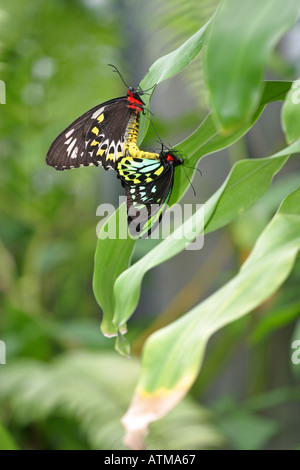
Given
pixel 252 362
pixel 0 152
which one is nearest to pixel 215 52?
pixel 252 362

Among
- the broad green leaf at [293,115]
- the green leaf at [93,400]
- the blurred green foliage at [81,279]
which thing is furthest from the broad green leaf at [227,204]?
the green leaf at [93,400]

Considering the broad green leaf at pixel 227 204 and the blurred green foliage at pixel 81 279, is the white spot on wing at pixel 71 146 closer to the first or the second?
the broad green leaf at pixel 227 204

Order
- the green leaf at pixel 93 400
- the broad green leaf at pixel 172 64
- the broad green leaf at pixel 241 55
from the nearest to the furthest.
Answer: the broad green leaf at pixel 241 55 < the broad green leaf at pixel 172 64 < the green leaf at pixel 93 400

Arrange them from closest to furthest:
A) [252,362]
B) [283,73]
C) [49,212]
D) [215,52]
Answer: [215,52]
[283,73]
[252,362]
[49,212]

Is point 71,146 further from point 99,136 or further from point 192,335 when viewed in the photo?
point 192,335

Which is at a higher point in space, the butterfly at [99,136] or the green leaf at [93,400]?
the green leaf at [93,400]

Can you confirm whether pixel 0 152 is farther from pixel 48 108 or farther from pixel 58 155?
pixel 58 155
